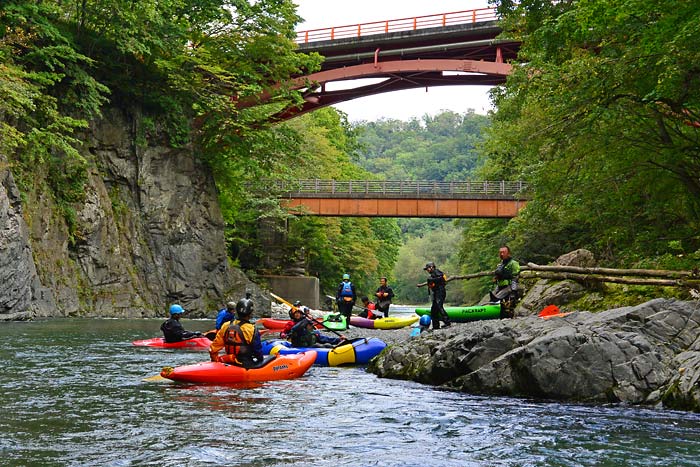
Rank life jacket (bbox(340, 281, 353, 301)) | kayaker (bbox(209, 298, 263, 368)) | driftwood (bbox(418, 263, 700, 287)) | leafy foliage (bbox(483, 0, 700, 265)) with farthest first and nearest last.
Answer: life jacket (bbox(340, 281, 353, 301)), leafy foliage (bbox(483, 0, 700, 265)), driftwood (bbox(418, 263, 700, 287)), kayaker (bbox(209, 298, 263, 368))

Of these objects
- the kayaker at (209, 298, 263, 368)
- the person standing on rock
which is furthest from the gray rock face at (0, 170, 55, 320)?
the person standing on rock

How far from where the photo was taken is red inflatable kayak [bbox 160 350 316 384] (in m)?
10.6

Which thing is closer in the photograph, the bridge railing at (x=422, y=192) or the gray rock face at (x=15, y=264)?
the gray rock face at (x=15, y=264)

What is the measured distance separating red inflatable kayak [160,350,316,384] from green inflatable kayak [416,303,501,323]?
530 centimetres

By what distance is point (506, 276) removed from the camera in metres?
14.9

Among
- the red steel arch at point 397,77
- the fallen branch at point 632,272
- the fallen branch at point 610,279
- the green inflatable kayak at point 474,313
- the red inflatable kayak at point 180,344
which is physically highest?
the red steel arch at point 397,77

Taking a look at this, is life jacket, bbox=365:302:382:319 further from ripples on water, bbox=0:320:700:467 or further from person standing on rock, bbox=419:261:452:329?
ripples on water, bbox=0:320:700:467

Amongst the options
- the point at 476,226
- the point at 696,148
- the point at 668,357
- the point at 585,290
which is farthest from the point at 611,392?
the point at 476,226

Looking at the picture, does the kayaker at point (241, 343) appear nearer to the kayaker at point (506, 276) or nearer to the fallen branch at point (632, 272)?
the kayaker at point (506, 276)

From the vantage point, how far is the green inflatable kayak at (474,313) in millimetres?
15875

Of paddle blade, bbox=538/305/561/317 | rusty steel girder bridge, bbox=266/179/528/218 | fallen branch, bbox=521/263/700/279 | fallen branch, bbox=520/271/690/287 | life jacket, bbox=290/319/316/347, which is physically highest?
rusty steel girder bridge, bbox=266/179/528/218

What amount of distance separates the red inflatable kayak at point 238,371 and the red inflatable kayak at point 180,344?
Result: 488 cm

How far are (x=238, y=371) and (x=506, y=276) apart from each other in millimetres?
6299

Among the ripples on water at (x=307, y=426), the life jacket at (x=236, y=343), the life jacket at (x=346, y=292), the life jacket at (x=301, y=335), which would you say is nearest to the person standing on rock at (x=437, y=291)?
the life jacket at (x=301, y=335)
